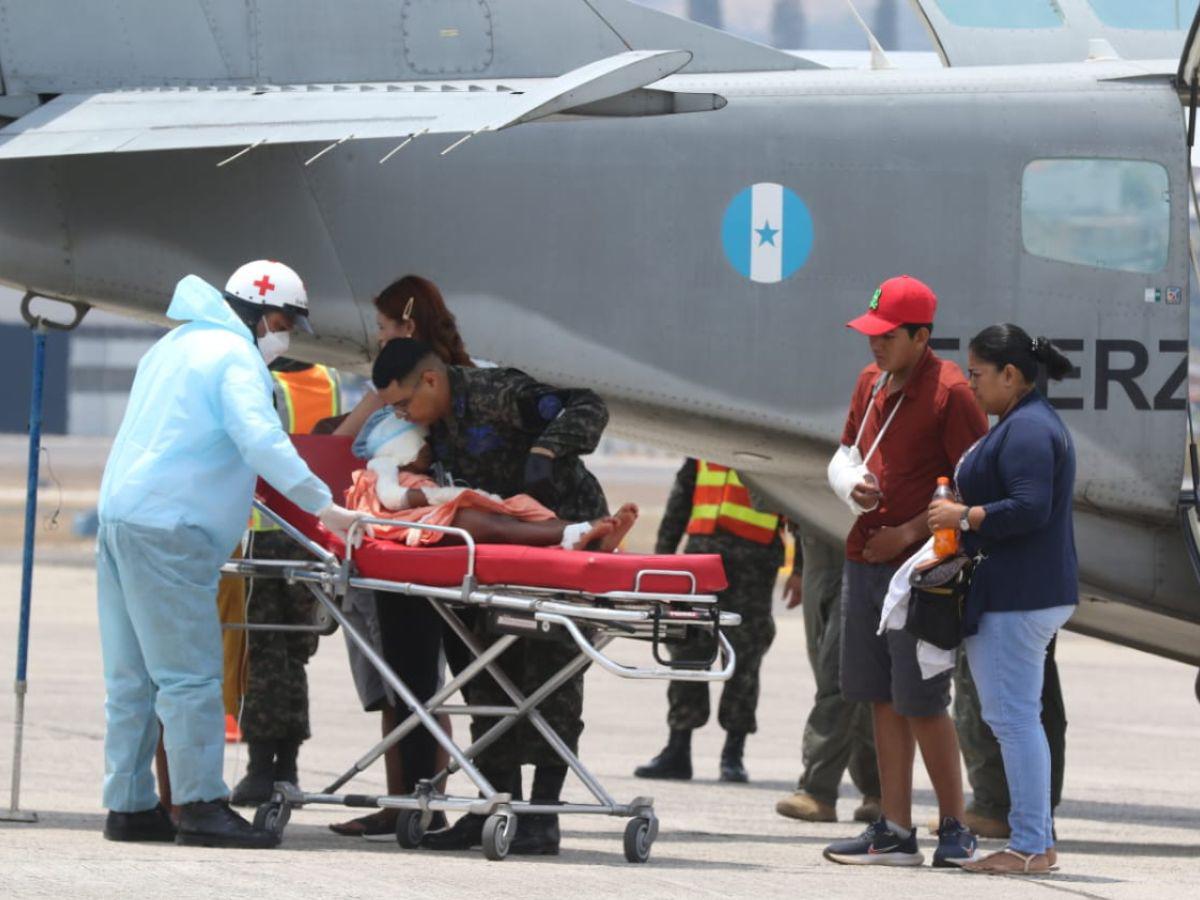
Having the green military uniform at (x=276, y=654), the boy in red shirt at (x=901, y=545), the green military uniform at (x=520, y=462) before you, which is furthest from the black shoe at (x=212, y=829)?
the boy in red shirt at (x=901, y=545)

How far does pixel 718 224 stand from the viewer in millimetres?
8766

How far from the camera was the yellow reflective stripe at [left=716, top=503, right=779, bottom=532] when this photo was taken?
429 inches

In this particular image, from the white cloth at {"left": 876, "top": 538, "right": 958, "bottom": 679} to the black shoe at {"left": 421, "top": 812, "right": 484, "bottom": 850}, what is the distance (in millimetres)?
1515

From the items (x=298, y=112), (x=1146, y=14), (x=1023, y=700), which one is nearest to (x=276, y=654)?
(x=298, y=112)

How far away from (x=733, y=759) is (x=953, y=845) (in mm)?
3642

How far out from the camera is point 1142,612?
891 centimetres

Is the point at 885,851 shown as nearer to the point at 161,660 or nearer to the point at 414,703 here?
the point at 414,703

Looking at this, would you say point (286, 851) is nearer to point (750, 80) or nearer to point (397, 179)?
point (397, 179)

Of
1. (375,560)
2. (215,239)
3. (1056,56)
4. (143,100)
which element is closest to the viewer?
(375,560)

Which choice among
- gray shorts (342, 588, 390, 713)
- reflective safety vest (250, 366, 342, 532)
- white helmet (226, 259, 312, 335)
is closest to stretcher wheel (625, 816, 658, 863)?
gray shorts (342, 588, 390, 713)

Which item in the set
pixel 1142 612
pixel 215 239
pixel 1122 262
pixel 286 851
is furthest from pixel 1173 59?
pixel 286 851

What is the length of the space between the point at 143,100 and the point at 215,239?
90 cm

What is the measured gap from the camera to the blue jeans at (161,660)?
7.04m

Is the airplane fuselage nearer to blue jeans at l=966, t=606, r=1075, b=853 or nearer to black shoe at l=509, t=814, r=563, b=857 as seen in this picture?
blue jeans at l=966, t=606, r=1075, b=853
